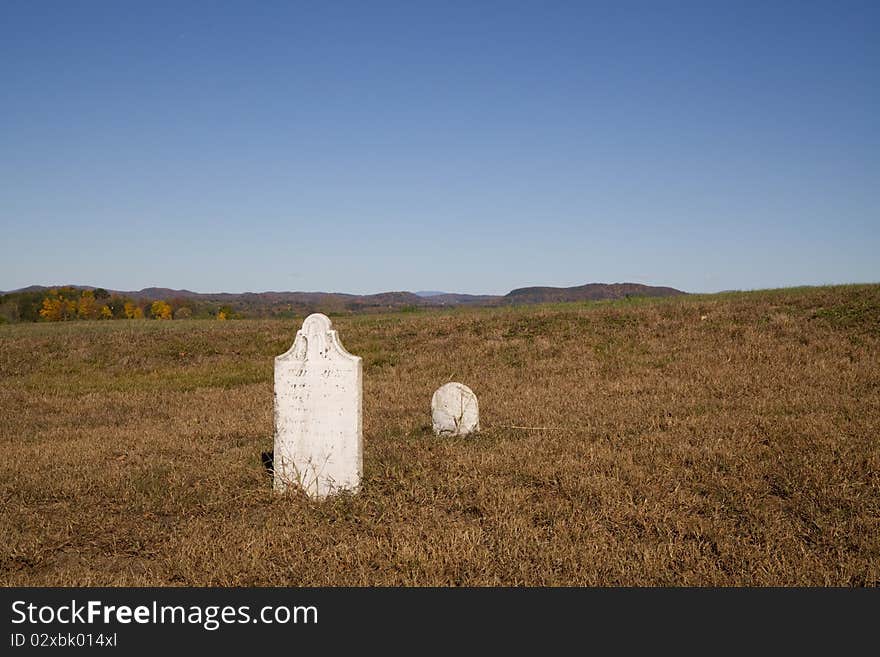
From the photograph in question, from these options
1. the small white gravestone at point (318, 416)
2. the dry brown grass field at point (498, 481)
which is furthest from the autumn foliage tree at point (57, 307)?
the small white gravestone at point (318, 416)

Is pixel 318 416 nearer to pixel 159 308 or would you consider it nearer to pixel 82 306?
pixel 159 308

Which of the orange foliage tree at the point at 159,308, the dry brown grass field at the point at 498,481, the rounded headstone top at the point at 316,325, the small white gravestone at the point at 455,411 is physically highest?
the orange foliage tree at the point at 159,308

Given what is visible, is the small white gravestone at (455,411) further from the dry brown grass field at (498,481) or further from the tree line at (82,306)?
the tree line at (82,306)

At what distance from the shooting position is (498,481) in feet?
22.0

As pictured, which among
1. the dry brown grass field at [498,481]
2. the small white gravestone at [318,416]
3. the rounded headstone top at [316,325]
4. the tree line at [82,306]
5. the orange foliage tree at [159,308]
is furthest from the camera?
the orange foliage tree at [159,308]

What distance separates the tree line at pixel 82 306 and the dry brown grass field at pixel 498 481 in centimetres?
4709

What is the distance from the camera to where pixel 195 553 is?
16.5 ft

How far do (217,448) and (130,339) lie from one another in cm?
1428

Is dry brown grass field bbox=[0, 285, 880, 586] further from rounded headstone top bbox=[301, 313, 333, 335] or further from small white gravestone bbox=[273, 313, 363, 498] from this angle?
rounded headstone top bbox=[301, 313, 333, 335]

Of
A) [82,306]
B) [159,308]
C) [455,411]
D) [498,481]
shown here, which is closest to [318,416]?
[498,481]

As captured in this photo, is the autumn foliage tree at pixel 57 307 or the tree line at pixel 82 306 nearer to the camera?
the tree line at pixel 82 306

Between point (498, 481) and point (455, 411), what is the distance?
251 cm

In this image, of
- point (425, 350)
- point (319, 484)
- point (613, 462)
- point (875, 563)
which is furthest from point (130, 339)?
point (875, 563)

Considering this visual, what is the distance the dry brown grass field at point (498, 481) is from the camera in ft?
15.7
